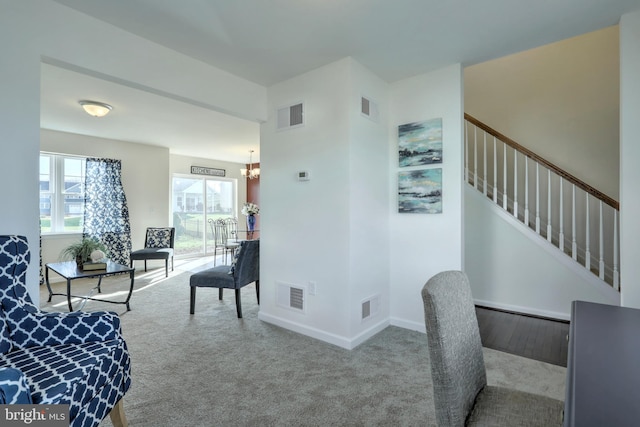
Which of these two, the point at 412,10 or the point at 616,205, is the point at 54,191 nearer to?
the point at 412,10

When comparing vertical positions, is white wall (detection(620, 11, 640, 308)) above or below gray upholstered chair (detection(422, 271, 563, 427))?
above

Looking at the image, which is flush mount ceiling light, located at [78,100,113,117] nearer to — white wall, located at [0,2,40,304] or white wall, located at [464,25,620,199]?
white wall, located at [0,2,40,304]

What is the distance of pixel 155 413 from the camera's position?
6.07 feet

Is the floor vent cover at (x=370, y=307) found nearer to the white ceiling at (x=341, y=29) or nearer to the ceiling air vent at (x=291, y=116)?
the ceiling air vent at (x=291, y=116)

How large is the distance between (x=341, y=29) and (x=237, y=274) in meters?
2.58

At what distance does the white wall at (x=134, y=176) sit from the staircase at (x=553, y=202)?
230 inches

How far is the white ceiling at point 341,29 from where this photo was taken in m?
2.06

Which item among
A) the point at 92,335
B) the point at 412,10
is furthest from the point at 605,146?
the point at 92,335

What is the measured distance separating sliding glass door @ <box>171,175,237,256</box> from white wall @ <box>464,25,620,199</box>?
645 cm

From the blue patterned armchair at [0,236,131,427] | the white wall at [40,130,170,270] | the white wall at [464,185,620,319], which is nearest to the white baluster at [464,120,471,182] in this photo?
the white wall at [464,185,620,319]

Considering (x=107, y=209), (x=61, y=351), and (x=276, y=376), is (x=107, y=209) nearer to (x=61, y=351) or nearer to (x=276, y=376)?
(x=61, y=351)

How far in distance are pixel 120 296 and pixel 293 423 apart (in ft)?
12.1

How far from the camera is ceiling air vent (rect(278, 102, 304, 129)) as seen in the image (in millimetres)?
3111

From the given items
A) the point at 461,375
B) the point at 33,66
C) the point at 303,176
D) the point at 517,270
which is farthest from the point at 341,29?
the point at 517,270
